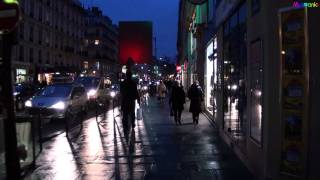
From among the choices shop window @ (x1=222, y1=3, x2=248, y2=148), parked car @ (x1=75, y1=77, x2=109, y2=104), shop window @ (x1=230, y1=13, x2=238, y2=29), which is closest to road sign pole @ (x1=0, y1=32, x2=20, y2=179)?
shop window @ (x1=222, y1=3, x2=248, y2=148)

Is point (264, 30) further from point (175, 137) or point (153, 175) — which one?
point (175, 137)

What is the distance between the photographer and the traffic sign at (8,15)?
7.77 meters

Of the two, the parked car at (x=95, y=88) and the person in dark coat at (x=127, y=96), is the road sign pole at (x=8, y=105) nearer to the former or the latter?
the person in dark coat at (x=127, y=96)

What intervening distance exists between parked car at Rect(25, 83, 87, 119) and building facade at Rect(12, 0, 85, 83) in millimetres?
29005

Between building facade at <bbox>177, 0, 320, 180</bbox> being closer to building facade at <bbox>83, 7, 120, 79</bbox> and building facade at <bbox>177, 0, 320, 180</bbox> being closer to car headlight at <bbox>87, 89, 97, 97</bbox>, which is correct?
car headlight at <bbox>87, 89, 97, 97</bbox>

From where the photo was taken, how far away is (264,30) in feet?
28.3

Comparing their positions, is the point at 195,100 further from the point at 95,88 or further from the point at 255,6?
the point at 95,88

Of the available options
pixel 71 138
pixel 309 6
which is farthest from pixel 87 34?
pixel 309 6

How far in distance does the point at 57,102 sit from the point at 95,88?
38.0 ft

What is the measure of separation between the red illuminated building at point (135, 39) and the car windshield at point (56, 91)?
9.20 m

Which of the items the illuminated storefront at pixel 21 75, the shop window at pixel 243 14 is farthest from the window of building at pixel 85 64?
the shop window at pixel 243 14

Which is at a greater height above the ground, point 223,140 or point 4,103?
point 4,103

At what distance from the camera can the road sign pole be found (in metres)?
7.95

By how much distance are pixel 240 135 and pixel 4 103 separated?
215 inches
